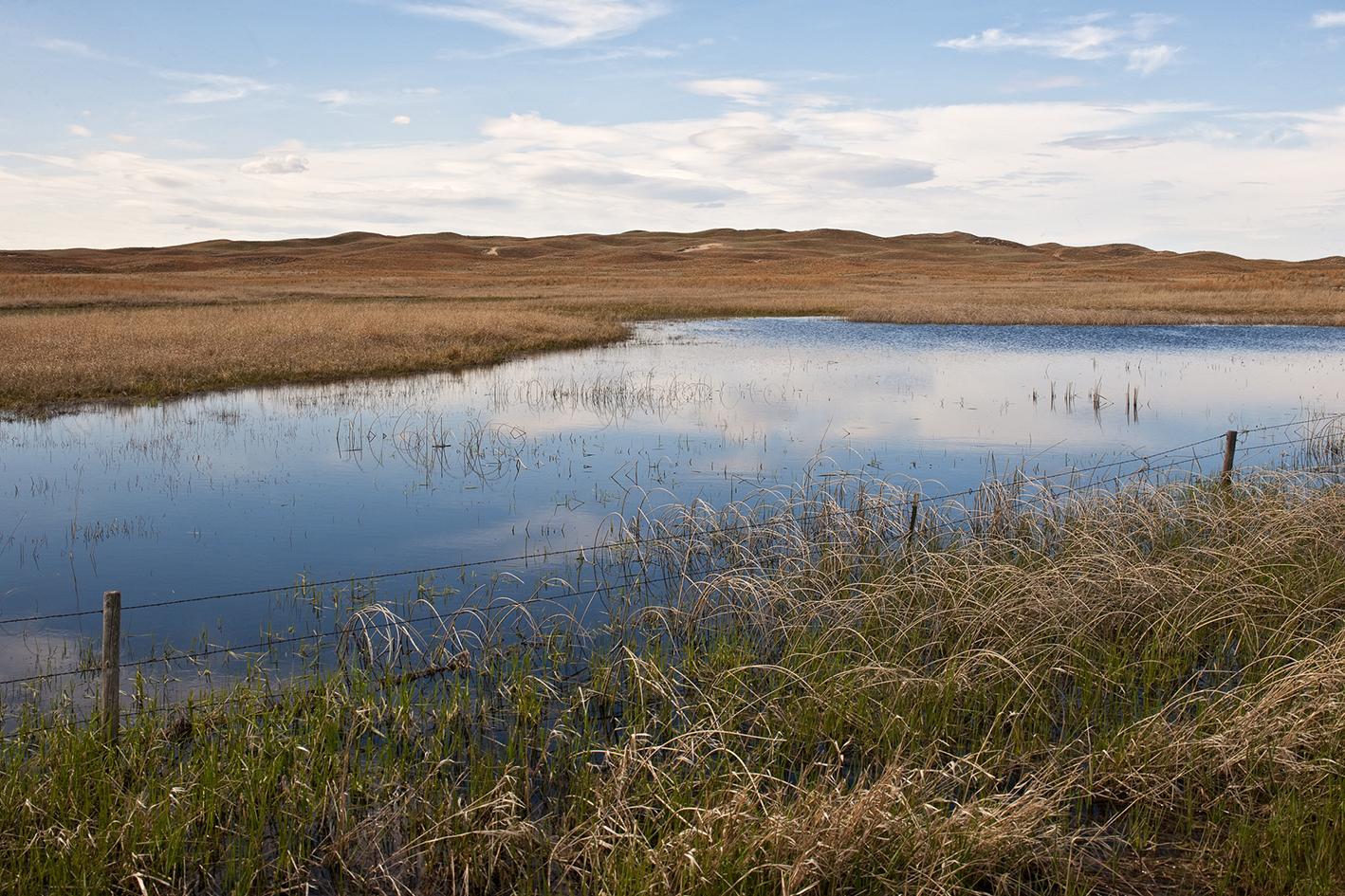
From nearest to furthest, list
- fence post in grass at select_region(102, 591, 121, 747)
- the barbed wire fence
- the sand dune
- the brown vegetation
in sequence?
fence post in grass at select_region(102, 591, 121, 747)
the barbed wire fence
the brown vegetation
the sand dune

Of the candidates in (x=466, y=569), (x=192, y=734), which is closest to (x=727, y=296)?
(x=466, y=569)

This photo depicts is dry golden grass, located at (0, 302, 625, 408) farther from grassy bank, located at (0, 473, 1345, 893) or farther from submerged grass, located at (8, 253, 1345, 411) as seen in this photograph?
grassy bank, located at (0, 473, 1345, 893)

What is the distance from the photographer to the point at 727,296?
58.6 meters

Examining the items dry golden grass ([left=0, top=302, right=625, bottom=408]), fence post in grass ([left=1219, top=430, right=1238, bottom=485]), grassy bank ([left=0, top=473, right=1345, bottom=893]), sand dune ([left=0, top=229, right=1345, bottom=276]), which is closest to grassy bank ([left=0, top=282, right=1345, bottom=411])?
dry golden grass ([left=0, top=302, right=625, bottom=408])

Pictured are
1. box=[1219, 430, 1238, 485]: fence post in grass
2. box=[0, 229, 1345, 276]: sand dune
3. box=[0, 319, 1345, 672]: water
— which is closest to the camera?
box=[0, 319, 1345, 672]: water

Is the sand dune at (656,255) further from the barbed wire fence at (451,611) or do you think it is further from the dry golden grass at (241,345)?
the barbed wire fence at (451,611)

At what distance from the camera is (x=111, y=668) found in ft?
18.6

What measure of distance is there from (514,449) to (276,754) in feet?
35.5

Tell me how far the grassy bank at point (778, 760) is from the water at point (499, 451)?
2.95 meters

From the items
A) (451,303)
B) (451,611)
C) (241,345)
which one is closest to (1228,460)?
(451,611)

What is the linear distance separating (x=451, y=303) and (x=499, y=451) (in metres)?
33.3

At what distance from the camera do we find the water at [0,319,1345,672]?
34.6ft

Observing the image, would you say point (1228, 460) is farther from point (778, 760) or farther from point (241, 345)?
point (241, 345)

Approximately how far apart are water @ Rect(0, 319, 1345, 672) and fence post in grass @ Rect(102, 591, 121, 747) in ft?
8.27
